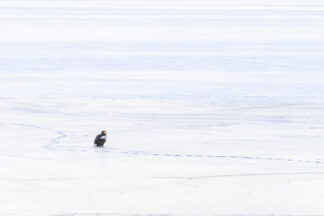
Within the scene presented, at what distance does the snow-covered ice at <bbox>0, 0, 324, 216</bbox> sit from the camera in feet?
32.6

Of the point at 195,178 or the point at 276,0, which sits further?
the point at 276,0

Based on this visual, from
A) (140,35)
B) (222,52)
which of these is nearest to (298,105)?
(222,52)

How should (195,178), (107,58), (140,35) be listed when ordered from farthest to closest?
1. (140,35)
2. (107,58)
3. (195,178)

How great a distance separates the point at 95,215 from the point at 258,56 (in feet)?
75.8

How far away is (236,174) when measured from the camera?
11297 millimetres

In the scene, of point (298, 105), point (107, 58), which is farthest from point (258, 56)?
point (298, 105)

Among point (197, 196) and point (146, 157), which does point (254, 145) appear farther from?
point (197, 196)

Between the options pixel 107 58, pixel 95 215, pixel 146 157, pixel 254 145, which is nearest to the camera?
pixel 95 215

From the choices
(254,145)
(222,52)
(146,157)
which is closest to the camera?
(146,157)

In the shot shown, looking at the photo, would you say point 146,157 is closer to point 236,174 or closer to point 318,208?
point 236,174

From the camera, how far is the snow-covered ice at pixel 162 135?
994 cm

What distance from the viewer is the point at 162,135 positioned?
14562mm

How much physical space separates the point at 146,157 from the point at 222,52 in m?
21.6

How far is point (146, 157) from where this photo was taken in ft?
41.1
